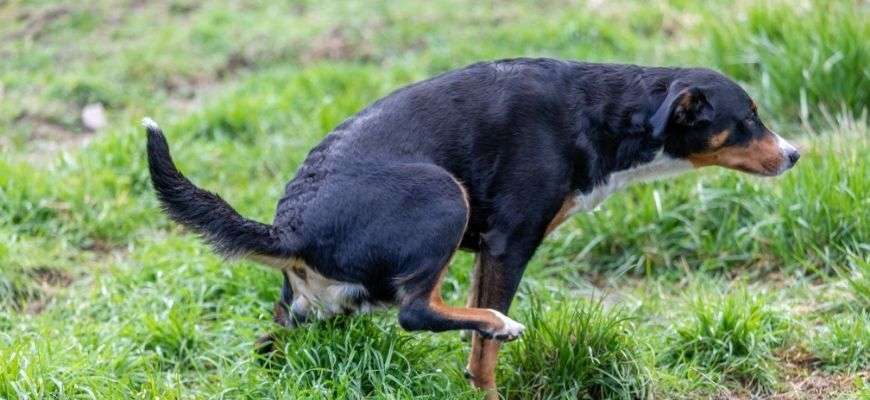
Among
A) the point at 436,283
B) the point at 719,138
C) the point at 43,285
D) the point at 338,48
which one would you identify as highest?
the point at 719,138

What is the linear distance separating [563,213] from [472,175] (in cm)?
41

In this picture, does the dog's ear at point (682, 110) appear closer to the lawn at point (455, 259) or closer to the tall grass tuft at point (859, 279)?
the lawn at point (455, 259)

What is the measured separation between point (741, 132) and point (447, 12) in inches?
194

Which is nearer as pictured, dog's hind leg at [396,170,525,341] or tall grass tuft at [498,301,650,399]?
dog's hind leg at [396,170,525,341]

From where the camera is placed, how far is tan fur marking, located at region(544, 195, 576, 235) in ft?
14.6

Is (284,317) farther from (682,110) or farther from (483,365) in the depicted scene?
(682,110)

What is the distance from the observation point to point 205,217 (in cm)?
412

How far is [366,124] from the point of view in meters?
4.41

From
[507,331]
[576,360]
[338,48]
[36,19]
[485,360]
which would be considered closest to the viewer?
[507,331]

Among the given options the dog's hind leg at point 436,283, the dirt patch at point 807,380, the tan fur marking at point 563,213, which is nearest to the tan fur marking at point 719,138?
the tan fur marking at point 563,213

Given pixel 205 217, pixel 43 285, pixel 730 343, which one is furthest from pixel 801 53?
pixel 43 285

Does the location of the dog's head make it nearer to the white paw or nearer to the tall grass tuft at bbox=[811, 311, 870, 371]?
the tall grass tuft at bbox=[811, 311, 870, 371]

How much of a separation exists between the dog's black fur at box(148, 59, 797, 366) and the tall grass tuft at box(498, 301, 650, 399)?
22 cm

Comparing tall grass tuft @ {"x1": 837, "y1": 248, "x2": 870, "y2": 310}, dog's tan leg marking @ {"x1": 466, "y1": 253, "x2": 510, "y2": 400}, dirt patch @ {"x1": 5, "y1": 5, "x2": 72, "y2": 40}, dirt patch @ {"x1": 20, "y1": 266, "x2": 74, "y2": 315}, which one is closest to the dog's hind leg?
dog's tan leg marking @ {"x1": 466, "y1": 253, "x2": 510, "y2": 400}
